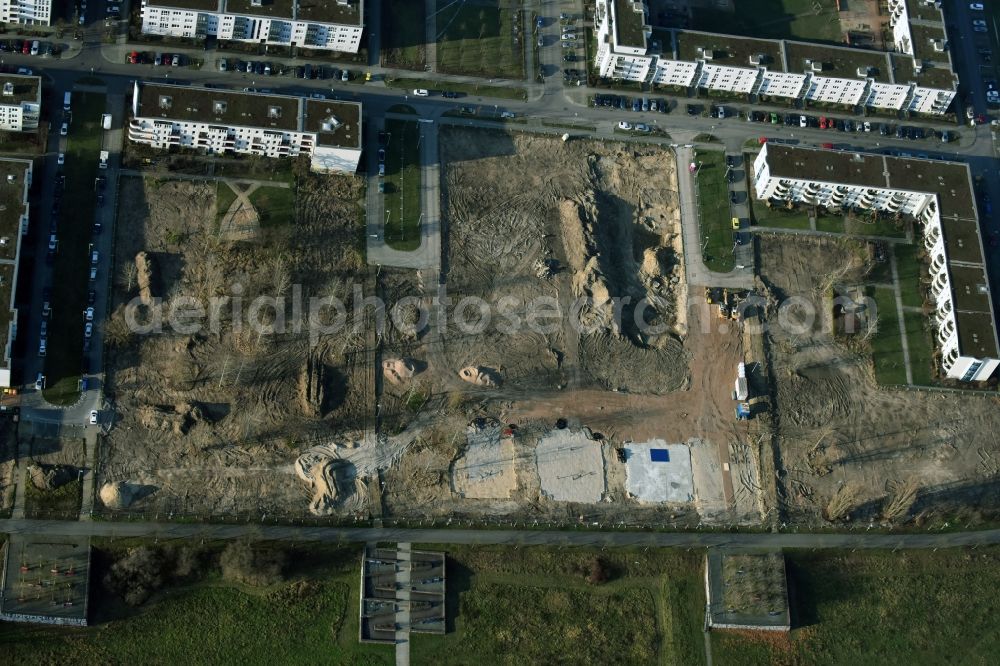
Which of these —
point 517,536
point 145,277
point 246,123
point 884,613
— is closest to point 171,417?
point 145,277

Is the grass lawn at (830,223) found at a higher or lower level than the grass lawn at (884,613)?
higher

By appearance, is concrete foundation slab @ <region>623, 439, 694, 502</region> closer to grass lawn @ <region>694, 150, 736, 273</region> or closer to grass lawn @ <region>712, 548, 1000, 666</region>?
grass lawn @ <region>712, 548, 1000, 666</region>

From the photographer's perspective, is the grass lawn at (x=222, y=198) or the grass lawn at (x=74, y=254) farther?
the grass lawn at (x=222, y=198)

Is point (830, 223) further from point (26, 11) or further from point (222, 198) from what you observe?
point (26, 11)

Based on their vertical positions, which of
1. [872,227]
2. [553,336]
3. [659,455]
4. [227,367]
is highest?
[872,227]

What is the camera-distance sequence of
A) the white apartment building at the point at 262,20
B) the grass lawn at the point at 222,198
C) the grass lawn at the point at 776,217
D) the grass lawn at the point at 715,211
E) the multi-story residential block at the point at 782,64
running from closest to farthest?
the grass lawn at the point at 222,198
the white apartment building at the point at 262,20
the grass lawn at the point at 715,211
the grass lawn at the point at 776,217
the multi-story residential block at the point at 782,64

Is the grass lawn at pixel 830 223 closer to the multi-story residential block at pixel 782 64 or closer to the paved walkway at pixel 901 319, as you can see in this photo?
the paved walkway at pixel 901 319

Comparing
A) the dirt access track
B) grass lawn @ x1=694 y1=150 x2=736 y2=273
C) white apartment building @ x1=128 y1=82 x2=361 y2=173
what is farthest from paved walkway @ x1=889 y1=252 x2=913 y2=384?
white apartment building @ x1=128 y1=82 x2=361 y2=173

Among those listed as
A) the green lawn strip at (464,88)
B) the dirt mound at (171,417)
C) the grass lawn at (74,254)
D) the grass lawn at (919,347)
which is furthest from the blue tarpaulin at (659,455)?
the grass lawn at (74,254)
